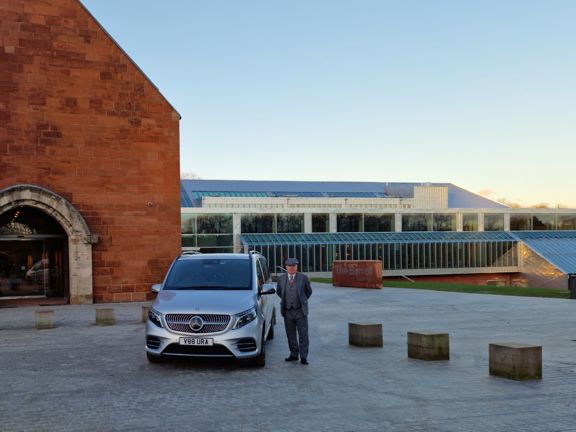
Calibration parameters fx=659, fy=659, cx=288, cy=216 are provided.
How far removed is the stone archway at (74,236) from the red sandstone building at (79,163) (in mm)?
35

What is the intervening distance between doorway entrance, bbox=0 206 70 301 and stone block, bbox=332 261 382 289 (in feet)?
46.7

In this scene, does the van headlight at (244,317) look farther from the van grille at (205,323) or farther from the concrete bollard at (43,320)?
the concrete bollard at (43,320)

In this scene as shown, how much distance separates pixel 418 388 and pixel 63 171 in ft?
58.3

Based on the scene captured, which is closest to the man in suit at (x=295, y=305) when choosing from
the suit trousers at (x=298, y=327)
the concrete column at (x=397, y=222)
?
the suit trousers at (x=298, y=327)

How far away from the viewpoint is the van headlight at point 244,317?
10.2 meters

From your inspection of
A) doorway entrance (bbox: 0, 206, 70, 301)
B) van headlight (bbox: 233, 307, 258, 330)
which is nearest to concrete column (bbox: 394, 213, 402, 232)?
doorway entrance (bbox: 0, 206, 70, 301)

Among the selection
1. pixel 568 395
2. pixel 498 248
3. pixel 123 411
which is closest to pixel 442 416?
pixel 568 395

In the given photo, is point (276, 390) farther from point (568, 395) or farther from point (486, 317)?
point (486, 317)

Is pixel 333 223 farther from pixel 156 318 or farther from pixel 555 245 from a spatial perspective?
pixel 156 318

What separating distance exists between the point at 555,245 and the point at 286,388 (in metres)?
59.5

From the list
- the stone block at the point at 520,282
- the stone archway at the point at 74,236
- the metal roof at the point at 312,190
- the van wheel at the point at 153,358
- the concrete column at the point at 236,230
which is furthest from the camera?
the metal roof at the point at 312,190

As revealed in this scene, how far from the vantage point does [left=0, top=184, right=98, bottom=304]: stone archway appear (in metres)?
22.7

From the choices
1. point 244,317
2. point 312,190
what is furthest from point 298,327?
point 312,190

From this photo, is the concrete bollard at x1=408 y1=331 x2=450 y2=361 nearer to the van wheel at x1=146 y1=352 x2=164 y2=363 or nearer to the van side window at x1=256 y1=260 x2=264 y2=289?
the van side window at x1=256 y1=260 x2=264 y2=289
